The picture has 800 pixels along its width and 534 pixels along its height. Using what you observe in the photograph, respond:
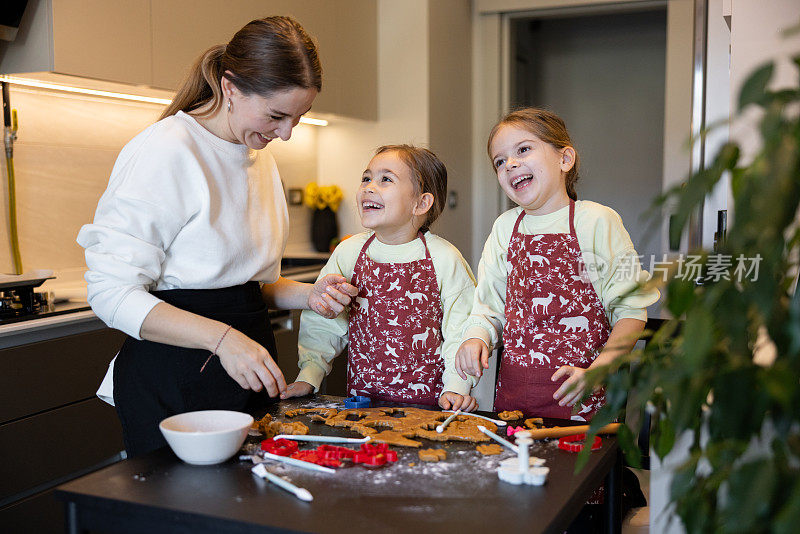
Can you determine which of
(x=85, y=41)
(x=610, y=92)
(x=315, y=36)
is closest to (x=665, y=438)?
(x=85, y=41)

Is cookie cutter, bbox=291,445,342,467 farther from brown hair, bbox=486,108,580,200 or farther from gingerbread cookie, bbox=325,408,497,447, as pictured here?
brown hair, bbox=486,108,580,200

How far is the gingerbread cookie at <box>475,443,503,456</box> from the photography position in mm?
1129

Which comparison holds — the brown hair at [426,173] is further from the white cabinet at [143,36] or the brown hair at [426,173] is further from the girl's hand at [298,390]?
the white cabinet at [143,36]

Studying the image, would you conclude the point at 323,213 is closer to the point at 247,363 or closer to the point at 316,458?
the point at 247,363

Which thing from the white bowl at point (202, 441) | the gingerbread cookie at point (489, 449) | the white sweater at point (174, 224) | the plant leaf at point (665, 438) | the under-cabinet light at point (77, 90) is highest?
the under-cabinet light at point (77, 90)

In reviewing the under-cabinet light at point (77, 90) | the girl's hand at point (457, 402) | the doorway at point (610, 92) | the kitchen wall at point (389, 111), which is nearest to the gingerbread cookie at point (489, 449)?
the girl's hand at point (457, 402)

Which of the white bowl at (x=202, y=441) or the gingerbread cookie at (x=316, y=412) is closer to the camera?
the white bowl at (x=202, y=441)

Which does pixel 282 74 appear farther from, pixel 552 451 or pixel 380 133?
pixel 380 133

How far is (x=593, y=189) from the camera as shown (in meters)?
5.91

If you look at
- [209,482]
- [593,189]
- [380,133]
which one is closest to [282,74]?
[209,482]

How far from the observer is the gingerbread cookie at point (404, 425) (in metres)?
1.20

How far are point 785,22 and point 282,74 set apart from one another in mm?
1137

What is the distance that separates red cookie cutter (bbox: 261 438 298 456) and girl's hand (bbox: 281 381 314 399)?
299 mm

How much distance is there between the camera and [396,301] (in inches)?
65.4
